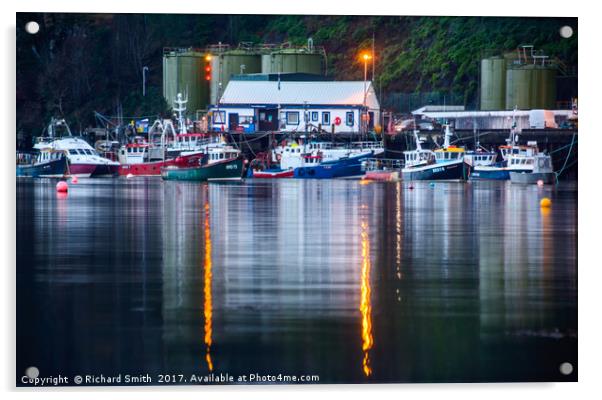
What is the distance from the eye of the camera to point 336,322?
11.4 metres

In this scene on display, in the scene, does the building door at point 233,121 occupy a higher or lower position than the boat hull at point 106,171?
higher

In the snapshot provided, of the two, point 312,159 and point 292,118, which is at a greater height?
point 292,118

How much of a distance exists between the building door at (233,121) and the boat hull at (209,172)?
5.18 meters

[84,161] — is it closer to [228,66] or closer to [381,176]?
[228,66]

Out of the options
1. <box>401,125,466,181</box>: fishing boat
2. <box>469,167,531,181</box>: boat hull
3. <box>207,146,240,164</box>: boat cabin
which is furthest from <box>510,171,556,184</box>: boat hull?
<box>207,146,240,164</box>: boat cabin

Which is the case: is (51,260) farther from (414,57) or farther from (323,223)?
(414,57)

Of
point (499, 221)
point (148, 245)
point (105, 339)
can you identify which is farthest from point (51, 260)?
point (499, 221)

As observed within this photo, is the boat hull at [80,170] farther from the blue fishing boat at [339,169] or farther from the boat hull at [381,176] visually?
the boat hull at [381,176]

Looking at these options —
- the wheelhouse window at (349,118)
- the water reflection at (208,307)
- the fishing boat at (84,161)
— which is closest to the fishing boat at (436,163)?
the wheelhouse window at (349,118)

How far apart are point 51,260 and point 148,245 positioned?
243cm

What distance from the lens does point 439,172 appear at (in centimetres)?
5259

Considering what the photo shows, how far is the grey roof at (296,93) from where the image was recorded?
5331 cm

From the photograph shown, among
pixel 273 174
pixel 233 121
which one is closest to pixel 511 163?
pixel 273 174

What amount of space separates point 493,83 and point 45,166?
17.1m
